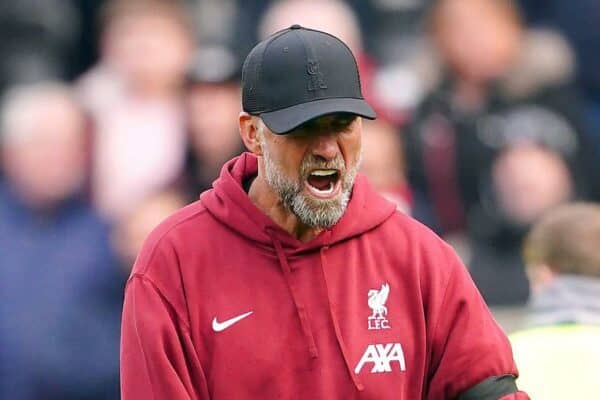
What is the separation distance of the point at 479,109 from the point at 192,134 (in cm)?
162

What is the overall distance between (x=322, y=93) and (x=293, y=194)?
0.97ft

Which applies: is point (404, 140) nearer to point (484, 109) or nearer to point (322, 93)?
point (484, 109)

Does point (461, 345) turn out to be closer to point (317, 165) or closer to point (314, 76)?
point (317, 165)

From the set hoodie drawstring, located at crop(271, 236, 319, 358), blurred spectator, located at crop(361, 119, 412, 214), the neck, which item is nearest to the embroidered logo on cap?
the neck

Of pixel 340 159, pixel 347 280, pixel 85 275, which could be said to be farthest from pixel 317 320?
pixel 85 275

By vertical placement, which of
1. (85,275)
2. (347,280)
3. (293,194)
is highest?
(293,194)

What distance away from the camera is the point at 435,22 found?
876cm

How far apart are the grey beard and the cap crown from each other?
18cm

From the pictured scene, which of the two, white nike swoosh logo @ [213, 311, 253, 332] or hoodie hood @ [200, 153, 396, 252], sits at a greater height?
hoodie hood @ [200, 153, 396, 252]

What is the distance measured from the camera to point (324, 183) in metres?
4.20

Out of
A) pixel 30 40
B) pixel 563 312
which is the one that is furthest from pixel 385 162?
pixel 563 312

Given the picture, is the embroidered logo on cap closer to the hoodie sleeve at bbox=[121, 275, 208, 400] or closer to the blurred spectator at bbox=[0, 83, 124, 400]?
the hoodie sleeve at bbox=[121, 275, 208, 400]

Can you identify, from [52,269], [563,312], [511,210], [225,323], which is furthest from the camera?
[511,210]

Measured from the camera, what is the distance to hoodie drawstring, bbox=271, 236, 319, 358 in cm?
418
